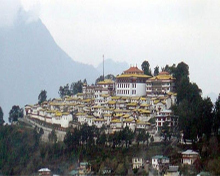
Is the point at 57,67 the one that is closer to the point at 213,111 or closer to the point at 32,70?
the point at 32,70

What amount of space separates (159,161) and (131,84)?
169 inches

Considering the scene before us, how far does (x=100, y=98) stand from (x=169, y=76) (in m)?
1.91

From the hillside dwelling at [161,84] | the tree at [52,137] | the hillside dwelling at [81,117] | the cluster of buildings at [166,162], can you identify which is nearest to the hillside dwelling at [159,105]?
the hillside dwelling at [161,84]

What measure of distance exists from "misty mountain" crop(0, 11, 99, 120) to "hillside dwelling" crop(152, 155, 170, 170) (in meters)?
14.7

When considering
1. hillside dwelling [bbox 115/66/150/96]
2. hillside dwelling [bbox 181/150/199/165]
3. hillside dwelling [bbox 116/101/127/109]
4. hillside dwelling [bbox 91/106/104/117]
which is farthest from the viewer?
hillside dwelling [bbox 115/66/150/96]

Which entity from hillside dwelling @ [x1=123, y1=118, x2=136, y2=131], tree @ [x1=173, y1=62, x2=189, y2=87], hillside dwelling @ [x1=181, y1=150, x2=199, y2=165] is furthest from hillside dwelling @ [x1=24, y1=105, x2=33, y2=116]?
hillside dwelling @ [x1=181, y1=150, x2=199, y2=165]

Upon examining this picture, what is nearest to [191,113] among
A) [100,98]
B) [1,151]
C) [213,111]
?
[213,111]

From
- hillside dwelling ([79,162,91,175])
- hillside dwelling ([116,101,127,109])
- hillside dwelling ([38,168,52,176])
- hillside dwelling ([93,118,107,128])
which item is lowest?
hillside dwelling ([38,168,52,176])

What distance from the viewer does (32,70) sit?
28.3m

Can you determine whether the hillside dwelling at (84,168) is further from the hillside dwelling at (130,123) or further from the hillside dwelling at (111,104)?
the hillside dwelling at (111,104)

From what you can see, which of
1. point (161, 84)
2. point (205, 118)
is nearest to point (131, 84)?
point (161, 84)

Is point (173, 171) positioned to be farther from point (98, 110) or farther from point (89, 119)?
point (98, 110)

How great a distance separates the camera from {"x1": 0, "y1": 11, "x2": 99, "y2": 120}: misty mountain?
86.5 ft

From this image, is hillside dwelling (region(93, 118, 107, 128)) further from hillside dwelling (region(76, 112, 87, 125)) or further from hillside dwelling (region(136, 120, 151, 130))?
hillside dwelling (region(136, 120, 151, 130))
